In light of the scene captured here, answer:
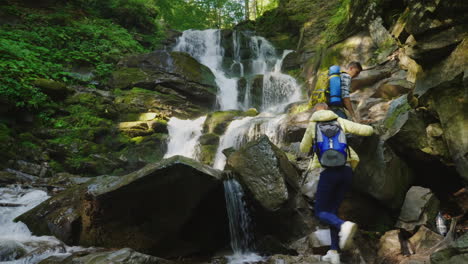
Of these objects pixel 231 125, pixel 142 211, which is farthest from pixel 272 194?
pixel 231 125

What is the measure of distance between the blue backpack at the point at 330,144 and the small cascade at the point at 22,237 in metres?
4.10

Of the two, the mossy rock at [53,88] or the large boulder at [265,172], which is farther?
the mossy rock at [53,88]

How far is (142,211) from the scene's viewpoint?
16.3 feet

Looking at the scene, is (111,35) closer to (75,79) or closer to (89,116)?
(75,79)

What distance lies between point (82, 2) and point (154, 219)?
19.6 m

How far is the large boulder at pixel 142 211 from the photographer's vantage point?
474 cm

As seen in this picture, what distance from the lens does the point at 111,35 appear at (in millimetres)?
17766

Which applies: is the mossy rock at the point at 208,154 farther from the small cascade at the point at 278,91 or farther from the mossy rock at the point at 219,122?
the small cascade at the point at 278,91

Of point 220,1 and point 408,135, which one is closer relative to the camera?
point 408,135

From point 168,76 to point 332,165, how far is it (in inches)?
496

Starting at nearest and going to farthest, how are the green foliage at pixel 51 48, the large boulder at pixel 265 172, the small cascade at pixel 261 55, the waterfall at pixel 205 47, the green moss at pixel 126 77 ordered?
the large boulder at pixel 265 172, the green foliage at pixel 51 48, the green moss at pixel 126 77, the small cascade at pixel 261 55, the waterfall at pixel 205 47

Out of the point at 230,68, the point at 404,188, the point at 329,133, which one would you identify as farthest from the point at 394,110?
the point at 230,68

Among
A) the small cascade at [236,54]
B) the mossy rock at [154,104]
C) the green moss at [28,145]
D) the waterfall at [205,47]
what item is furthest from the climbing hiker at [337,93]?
the small cascade at [236,54]

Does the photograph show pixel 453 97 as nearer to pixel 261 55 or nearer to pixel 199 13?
pixel 261 55
